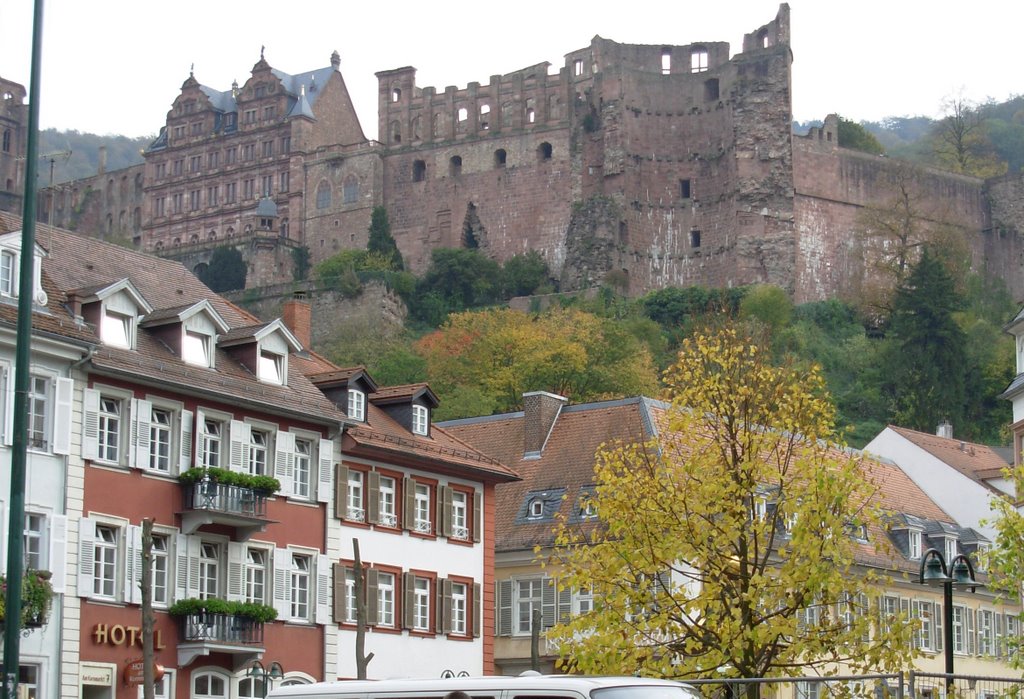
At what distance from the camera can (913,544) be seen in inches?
2196

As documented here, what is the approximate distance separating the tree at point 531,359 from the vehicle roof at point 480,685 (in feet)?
184

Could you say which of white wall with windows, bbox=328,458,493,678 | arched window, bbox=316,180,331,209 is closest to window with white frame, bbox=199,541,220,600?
white wall with windows, bbox=328,458,493,678

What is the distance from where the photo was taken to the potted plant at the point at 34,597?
2942cm

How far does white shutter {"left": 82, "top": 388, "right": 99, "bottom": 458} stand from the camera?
34656mm

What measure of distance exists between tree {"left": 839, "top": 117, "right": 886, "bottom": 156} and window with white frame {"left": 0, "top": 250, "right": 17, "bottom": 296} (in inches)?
3991

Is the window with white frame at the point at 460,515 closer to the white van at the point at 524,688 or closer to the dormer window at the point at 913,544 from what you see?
the dormer window at the point at 913,544

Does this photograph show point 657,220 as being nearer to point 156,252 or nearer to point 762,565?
point 156,252

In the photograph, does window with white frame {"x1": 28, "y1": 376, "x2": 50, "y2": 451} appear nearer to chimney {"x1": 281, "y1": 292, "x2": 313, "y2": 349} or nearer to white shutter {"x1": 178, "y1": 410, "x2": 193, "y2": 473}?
white shutter {"x1": 178, "y1": 410, "x2": 193, "y2": 473}

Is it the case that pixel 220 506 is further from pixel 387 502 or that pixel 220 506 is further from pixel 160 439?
pixel 387 502

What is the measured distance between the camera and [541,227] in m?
114

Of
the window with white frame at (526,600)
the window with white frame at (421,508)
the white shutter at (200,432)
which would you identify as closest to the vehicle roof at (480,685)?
the white shutter at (200,432)

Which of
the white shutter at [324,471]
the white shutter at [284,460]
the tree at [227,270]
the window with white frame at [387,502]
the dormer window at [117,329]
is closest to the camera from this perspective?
the dormer window at [117,329]

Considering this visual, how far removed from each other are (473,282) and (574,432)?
5847 cm

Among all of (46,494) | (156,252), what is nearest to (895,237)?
(156,252)
